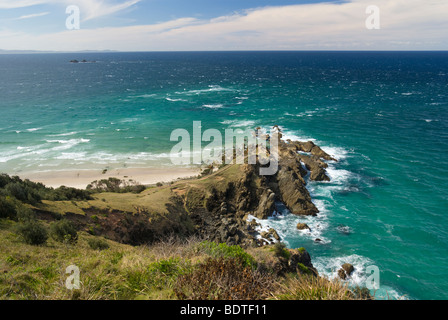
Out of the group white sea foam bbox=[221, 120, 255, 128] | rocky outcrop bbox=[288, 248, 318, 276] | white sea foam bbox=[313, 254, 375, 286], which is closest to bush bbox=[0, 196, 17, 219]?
rocky outcrop bbox=[288, 248, 318, 276]

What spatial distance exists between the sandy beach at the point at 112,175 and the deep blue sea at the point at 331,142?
106 inches

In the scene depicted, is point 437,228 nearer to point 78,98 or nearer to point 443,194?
point 443,194

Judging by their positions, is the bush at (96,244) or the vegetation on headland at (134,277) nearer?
the vegetation on headland at (134,277)

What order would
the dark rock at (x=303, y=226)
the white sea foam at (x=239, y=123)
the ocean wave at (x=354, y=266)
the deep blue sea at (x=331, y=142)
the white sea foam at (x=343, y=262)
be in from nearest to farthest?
the ocean wave at (x=354, y=266) → the white sea foam at (x=343, y=262) → the deep blue sea at (x=331, y=142) → the dark rock at (x=303, y=226) → the white sea foam at (x=239, y=123)

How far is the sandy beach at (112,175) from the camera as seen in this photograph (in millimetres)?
40875

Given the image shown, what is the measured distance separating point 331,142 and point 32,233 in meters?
55.9

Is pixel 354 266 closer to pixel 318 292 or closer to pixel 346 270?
pixel 346 270

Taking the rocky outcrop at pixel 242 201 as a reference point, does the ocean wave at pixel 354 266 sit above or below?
below

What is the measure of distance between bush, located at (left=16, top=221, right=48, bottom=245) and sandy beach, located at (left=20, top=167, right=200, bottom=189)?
27218 millimetres

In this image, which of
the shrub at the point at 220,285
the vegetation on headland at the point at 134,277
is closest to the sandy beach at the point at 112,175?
the vegetation on headland at the point at 134,277

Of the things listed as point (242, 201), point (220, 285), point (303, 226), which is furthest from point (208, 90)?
point (220, 285)

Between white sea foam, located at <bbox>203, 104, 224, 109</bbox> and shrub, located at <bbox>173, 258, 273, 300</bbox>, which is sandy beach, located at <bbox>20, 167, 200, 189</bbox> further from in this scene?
white sea foam, located at <bbox>203, 104, 224, 109</bbox>

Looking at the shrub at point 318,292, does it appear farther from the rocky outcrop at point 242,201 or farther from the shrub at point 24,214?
the rocky outcrop at point 242,201

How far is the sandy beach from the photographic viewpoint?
40875 millimetres
